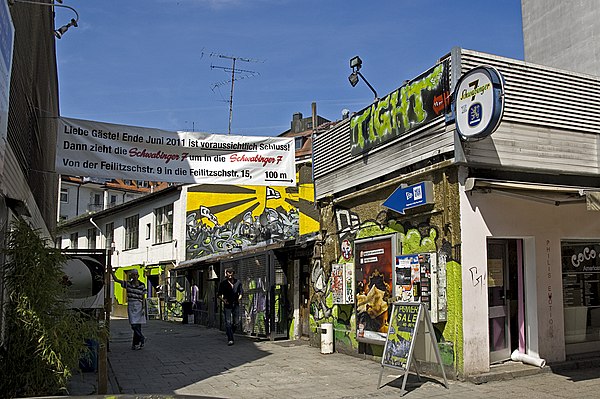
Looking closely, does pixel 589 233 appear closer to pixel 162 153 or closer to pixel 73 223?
pixel 162 153

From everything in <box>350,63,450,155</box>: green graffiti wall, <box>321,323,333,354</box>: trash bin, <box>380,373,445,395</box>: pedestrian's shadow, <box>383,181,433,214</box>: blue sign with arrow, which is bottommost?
<box>380,373,445,395</box>: pedestrian's shadow

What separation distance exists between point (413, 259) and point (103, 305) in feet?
18.8

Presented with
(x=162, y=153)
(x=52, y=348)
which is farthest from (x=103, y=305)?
(x=52, y=348)

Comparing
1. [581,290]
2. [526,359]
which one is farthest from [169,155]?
[581,290]

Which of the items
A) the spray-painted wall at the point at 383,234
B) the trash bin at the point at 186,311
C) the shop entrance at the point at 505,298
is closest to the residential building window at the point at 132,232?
the trash bin at the point at 186,311

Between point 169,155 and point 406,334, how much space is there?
5276 mm

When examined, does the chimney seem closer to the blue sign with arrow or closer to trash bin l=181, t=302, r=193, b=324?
trash bin l=181, t=302, r=193, b=324

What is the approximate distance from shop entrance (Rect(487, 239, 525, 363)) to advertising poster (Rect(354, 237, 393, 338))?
1882 millimetres

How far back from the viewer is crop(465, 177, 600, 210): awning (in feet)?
30.7

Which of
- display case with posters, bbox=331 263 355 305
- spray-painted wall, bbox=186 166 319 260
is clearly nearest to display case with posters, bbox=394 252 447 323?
display case with posters, bbox=331 263 355 305

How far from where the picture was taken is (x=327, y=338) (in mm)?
13195

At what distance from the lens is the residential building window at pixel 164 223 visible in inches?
1153

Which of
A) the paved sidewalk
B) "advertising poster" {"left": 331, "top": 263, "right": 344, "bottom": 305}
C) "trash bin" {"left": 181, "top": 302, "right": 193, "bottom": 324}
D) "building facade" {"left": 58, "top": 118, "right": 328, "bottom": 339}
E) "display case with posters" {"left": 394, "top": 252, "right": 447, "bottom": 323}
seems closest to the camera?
the paved sidewalk

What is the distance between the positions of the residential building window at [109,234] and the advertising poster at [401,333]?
2962 cm
